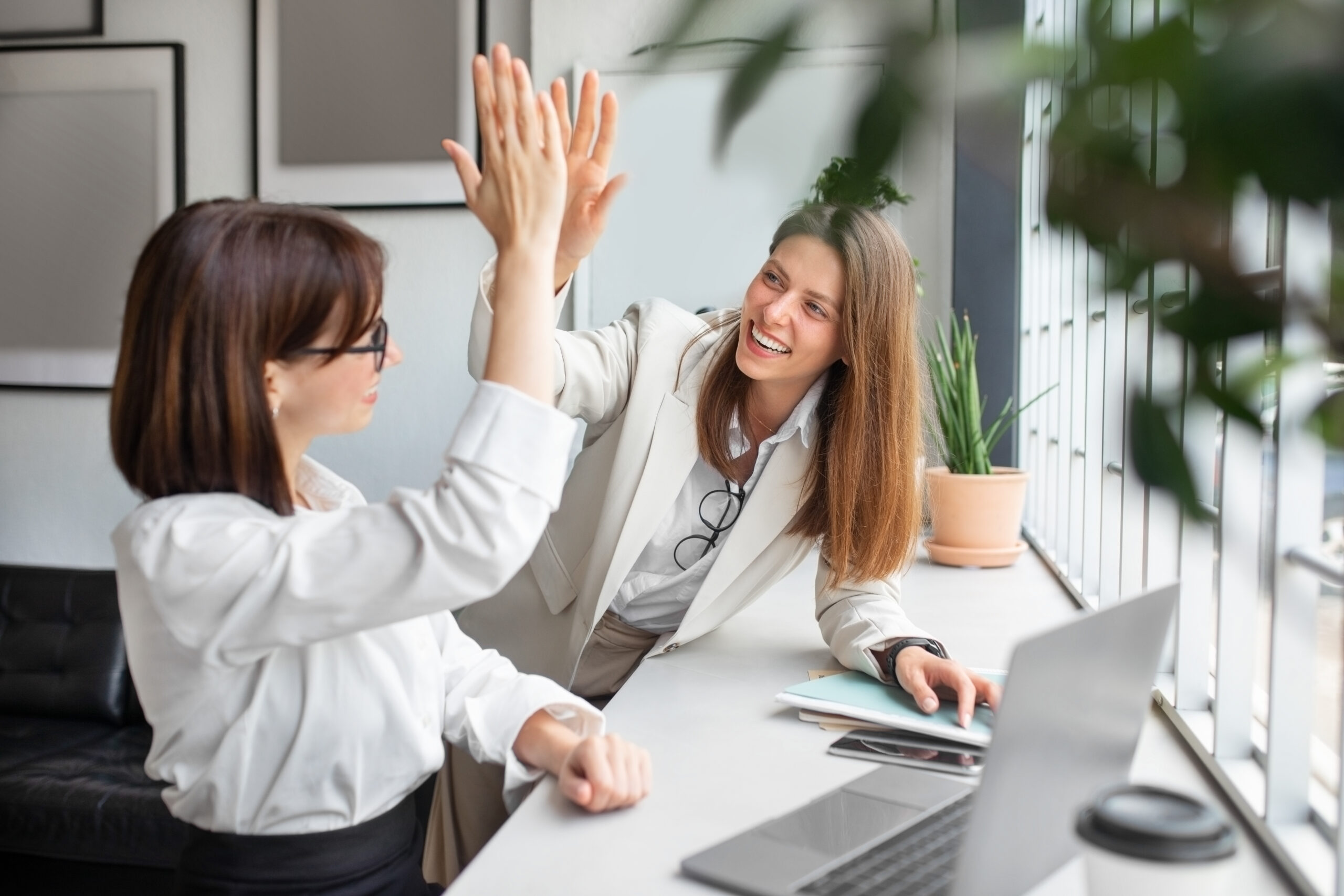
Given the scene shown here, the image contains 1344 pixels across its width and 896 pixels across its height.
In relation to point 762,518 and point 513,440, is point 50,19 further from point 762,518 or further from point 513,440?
point 513,440

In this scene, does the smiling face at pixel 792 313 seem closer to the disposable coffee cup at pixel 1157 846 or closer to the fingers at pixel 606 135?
the fingers at pixel 606 135

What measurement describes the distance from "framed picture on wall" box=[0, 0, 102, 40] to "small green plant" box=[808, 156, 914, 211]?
3742 mm

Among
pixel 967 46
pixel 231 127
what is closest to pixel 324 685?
pixel 967 46

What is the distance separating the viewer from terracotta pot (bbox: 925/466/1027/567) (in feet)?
8.07

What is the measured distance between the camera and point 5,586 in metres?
3.39

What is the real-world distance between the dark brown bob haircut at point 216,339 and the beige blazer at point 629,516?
1.77 ft

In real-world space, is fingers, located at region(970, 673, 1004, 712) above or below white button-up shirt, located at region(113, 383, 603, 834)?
below

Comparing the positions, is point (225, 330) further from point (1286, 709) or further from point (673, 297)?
point (673, 297)

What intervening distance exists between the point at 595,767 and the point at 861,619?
0.61m

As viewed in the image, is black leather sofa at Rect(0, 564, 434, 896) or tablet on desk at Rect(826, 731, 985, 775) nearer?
tablet on desk at Rect(826, 731, 985, 775)

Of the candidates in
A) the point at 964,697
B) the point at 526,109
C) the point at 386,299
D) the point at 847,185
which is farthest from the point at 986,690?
the point at 386,299

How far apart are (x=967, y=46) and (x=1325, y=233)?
0.35 feet

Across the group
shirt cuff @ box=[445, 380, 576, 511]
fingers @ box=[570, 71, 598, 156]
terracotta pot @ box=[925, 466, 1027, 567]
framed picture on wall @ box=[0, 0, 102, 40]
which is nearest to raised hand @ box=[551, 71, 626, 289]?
fingers @ box=[570, 71, 598, 156]

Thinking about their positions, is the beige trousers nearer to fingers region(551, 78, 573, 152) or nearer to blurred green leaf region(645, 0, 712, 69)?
fingers region(551, 78, 573, 152)
